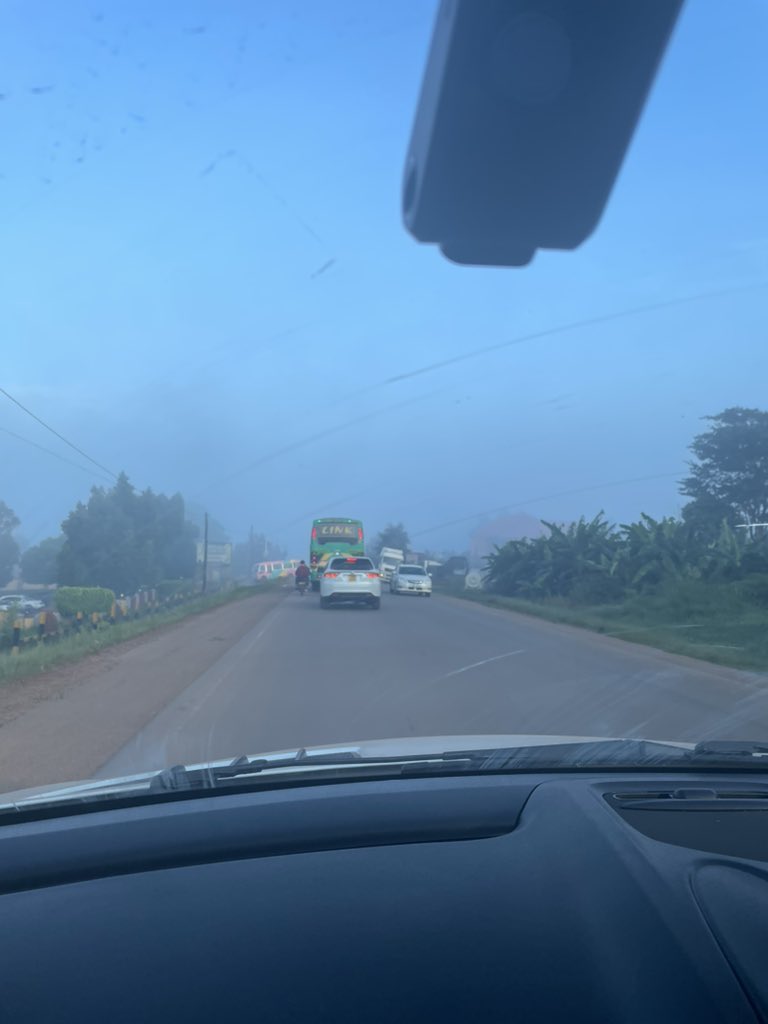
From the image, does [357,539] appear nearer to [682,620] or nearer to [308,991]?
[682,620]

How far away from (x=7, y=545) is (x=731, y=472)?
79.4 feet

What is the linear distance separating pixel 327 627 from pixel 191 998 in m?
20.6

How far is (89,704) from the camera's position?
11.7 meters

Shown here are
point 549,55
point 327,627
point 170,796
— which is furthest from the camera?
point 327,627

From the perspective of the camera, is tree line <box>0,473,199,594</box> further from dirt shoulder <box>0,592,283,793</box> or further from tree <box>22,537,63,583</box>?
dirt shoulder <box>0,592,283,793</box>

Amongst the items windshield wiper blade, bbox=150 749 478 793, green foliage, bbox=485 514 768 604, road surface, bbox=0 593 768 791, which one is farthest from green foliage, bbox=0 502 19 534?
windshield wiper blade, bbox=150 749 478 793

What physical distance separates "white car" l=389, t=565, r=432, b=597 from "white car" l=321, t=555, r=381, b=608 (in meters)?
13.1

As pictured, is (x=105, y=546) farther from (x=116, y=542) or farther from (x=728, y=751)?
(x=728, y=751)

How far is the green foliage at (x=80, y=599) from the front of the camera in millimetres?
22547

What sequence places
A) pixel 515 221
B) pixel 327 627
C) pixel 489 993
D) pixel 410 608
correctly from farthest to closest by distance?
pixel 410 608 < pixel 327 627 < pixel 515 221 < pixel 489 993

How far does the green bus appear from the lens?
4638 centimetres

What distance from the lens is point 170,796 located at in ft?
12.0

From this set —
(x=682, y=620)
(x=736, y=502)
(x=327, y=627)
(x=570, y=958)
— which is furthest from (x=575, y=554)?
(x=570, y=958)

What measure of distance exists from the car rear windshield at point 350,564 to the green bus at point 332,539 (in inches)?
551
